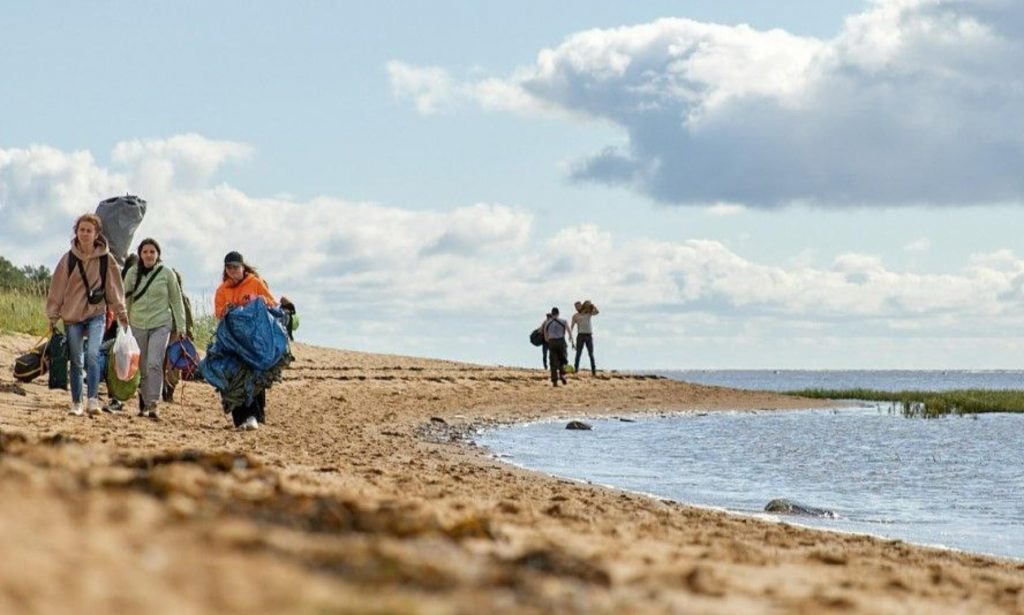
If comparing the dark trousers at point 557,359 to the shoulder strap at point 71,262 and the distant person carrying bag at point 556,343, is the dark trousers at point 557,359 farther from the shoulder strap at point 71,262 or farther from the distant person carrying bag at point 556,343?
the shoulder strap at point 71,262

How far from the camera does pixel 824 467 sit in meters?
19.9

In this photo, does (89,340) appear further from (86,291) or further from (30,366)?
(30,366)

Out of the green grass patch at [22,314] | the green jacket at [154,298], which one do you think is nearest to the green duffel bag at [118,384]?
the green jacket at [154,298]

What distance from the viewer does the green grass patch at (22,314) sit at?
22766mm

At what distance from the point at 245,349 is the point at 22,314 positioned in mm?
11874

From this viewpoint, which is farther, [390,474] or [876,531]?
[876,531]

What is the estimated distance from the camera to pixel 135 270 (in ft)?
47.7

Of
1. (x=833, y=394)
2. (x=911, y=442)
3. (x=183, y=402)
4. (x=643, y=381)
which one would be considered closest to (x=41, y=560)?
(x=183, y=402)

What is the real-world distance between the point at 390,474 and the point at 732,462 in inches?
390

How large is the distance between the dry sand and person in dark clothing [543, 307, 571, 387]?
58.6 ft

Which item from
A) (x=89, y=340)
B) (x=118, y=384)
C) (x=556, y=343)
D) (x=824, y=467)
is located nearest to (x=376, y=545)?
(x=89, y=340)

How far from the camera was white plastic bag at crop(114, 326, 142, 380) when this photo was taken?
14.3 metres

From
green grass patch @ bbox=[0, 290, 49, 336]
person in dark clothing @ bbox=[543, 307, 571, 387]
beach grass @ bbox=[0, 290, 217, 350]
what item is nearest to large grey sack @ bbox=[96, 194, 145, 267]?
beach grass @ bbox=[0, 290, 217, 350]

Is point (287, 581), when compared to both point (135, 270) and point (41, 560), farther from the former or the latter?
point (135, 270)
